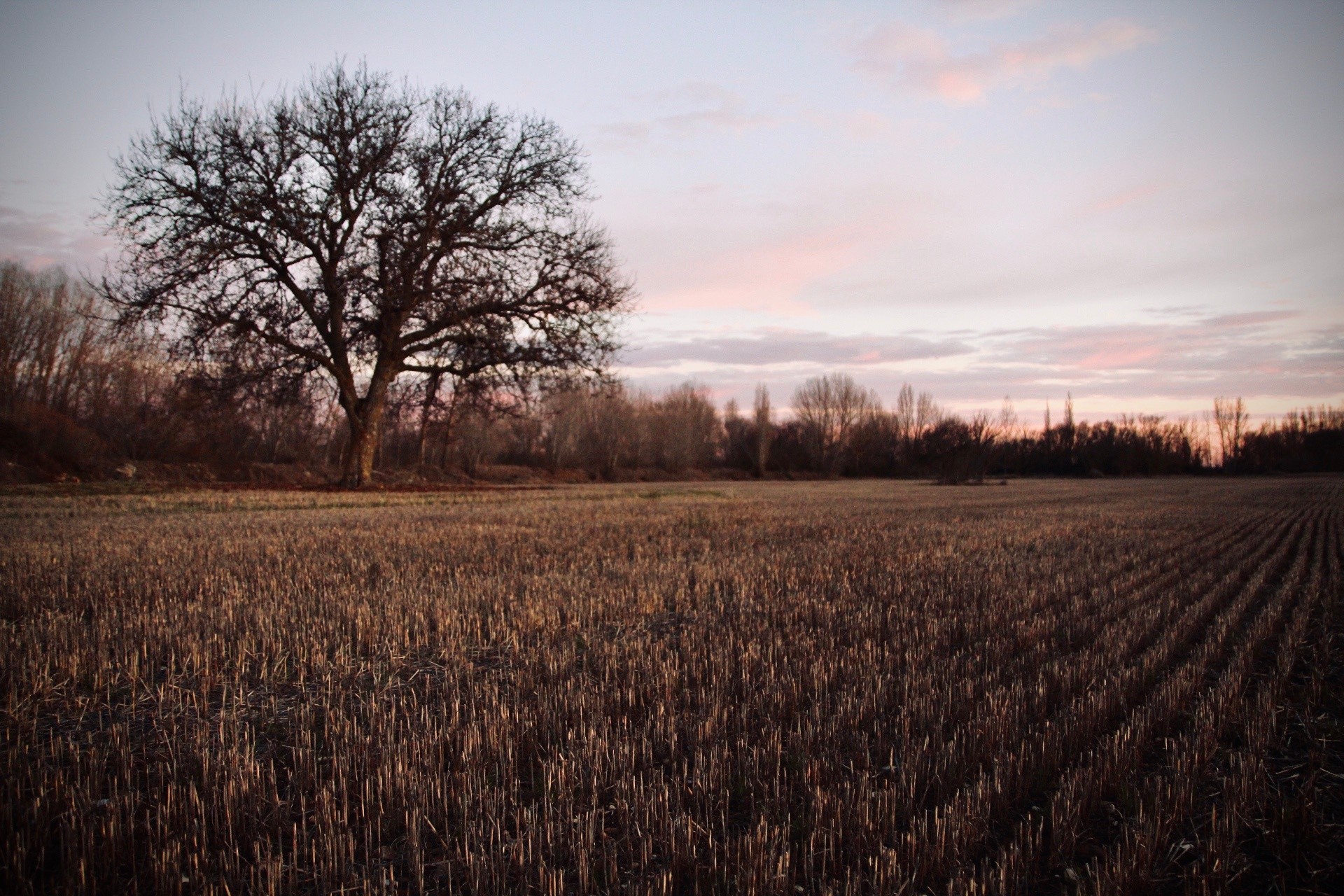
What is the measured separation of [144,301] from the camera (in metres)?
18.8

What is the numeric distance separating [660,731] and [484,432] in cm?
5208

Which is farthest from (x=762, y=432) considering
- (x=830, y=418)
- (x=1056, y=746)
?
(x=1056, y=746)

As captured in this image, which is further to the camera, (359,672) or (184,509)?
(184,509)

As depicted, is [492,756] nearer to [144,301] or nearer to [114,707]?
[114,707]

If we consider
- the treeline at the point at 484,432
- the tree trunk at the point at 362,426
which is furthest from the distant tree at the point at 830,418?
the tree trunk at the point at 362,426

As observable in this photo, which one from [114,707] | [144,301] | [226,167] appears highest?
[226,167]

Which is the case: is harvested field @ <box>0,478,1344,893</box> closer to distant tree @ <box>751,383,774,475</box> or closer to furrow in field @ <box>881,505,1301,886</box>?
A: furrow in field @ <box>881,505,1301,886</box>

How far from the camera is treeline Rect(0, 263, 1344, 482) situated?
76.5ft

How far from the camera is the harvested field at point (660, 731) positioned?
2059mm

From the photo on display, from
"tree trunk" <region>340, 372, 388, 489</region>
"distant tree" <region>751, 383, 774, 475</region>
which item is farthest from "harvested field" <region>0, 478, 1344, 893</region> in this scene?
"distant tree" <region>751, 383, 774, 475</region>

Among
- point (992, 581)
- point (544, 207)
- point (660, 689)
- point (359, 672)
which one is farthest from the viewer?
point (544, 207)

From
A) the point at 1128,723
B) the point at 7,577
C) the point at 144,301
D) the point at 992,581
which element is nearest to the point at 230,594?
the point at 7,577

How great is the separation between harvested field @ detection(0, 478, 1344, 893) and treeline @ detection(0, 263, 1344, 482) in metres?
16.8

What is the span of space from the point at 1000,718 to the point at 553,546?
7.03 meters
